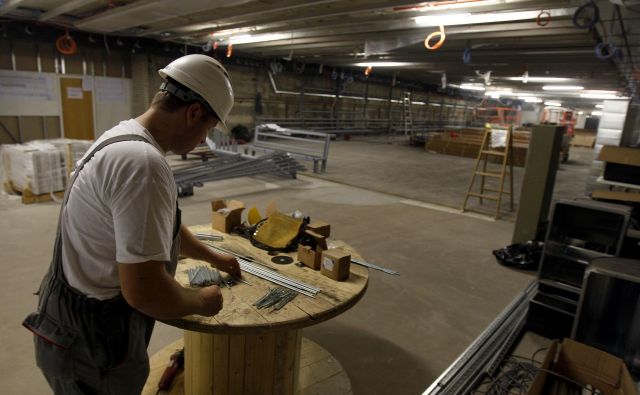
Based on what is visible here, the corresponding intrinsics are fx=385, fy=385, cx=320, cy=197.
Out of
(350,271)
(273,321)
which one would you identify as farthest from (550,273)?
(273,321)

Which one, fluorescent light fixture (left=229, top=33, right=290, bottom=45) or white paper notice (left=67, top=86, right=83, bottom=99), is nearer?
fluorescent light fixture (left=229, top=33, right=290, bottom=45)

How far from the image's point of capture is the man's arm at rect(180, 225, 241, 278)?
150 centimetres

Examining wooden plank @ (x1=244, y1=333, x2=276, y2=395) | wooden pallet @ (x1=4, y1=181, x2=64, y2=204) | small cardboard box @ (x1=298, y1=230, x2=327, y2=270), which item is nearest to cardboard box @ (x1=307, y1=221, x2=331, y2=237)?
small cardboard box @ (x1=298, y1=230, x2=327, y2=270)

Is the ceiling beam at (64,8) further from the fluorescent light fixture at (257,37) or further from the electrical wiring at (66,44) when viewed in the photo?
the fluorescent light fixture at (257,37)

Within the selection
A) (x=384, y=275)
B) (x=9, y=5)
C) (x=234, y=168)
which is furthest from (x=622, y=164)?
(x=9, y=5)

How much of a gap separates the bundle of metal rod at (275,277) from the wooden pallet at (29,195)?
4169 millimetres

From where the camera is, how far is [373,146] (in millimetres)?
12773

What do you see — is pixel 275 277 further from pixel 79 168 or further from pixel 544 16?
pixel 544 16

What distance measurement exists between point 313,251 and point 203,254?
466mm

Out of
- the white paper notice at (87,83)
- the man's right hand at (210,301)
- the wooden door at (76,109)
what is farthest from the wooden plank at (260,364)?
the white paper notice at (87,83)

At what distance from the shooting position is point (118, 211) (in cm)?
90

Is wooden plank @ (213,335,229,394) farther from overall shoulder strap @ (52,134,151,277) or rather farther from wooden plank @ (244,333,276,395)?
overall shoulder strap @ (52,134,151,277)

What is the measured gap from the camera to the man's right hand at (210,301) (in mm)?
1140

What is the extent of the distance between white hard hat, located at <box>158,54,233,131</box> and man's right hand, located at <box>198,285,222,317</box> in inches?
20.7
